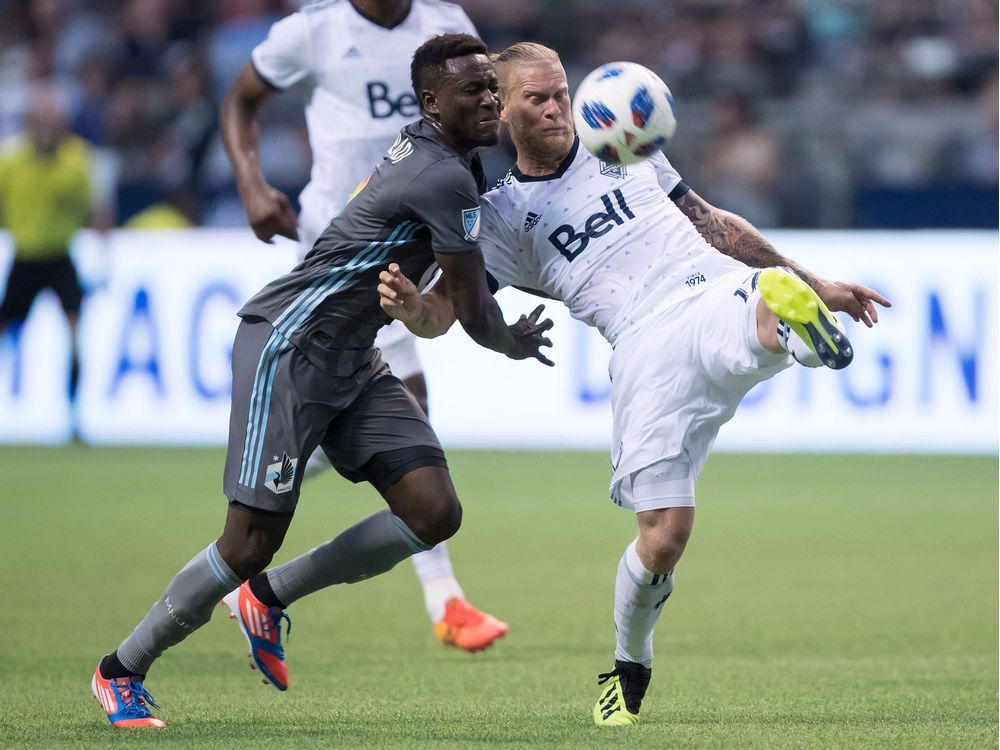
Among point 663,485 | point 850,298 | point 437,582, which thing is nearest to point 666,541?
point 663,485

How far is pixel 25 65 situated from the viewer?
18297mm

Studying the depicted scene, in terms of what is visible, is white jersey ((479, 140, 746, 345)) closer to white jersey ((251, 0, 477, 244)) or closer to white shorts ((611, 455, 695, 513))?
white shorts ((611, 455, 695, 513))

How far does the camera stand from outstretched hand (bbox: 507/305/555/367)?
17.6 feet

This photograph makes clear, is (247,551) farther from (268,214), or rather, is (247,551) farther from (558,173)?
(268,214)

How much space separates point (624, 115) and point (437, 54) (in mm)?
609

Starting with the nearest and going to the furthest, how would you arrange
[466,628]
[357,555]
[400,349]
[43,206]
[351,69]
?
[357,555], [466,628], [351,69], [400,349], [43,206]

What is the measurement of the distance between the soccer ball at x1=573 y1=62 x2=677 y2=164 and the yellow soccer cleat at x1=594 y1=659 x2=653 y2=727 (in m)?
1.62

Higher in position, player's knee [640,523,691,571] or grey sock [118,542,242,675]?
player's knee [640,523,691,571]

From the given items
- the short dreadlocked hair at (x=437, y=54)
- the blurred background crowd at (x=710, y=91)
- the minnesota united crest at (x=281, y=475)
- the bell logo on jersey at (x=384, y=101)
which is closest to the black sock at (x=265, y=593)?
the minnesota united crest at (x=281, y=475)

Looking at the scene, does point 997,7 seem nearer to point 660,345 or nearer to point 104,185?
point 104,185

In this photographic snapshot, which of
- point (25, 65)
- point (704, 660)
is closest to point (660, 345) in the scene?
point (704, 660)

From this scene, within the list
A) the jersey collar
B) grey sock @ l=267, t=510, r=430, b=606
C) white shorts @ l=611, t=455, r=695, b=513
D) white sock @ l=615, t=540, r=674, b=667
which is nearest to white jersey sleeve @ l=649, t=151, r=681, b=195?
the jersey collar

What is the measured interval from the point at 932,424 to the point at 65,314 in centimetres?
721

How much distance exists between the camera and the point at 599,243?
552 centimetres
